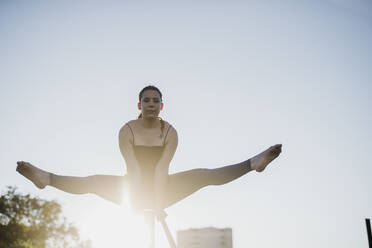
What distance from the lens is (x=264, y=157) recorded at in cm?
545

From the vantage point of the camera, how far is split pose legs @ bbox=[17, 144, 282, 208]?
546 cm

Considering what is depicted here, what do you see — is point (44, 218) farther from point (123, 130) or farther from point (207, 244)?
point (123, 130)

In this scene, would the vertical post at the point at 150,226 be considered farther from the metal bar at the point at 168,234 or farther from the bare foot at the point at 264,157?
the bare foot at the point at 264,157

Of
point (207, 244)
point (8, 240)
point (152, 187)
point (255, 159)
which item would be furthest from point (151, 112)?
point (207, 244)

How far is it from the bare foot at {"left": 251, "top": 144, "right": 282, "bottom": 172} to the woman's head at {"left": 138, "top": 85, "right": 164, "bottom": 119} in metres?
1.60

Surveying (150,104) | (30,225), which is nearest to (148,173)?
(150,104)

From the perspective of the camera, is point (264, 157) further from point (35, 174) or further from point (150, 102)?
point (35, 174)

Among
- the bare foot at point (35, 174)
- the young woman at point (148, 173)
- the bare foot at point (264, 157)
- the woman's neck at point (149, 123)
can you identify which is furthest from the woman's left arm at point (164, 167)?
the bare foot at point (35, 174)

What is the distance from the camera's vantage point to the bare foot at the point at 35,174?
563cm

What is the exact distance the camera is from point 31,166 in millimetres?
5742

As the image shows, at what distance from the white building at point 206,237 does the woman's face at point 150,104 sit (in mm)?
46365

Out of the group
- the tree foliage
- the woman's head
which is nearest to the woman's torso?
the woman's head

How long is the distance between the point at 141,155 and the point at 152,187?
20.4 inches

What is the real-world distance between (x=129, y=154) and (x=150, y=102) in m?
0.84
